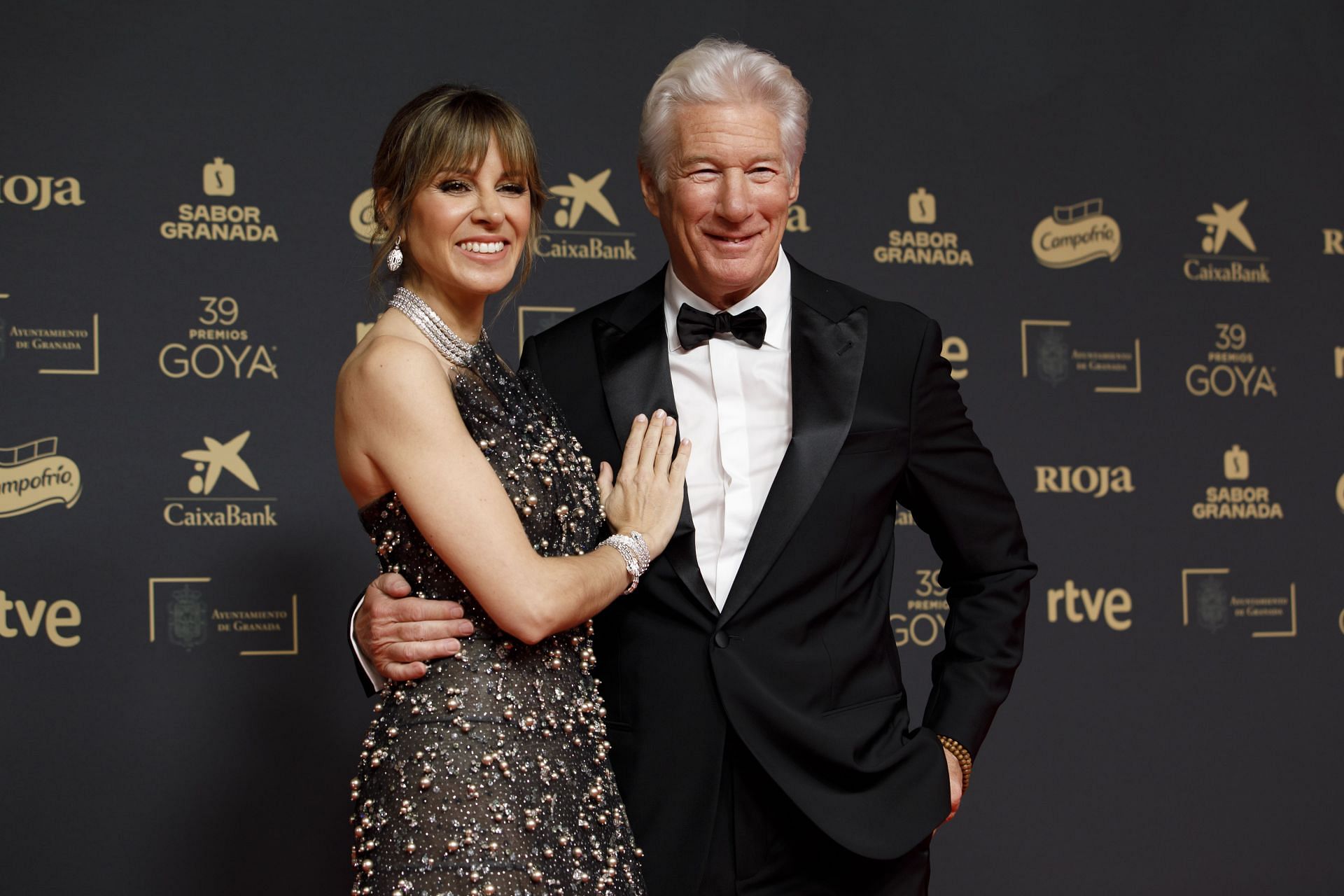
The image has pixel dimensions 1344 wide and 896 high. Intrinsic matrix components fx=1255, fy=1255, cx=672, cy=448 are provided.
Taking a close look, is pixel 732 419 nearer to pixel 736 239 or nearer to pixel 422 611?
pixel 736 239

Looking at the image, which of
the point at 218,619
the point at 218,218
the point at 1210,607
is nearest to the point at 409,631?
the point at 218,619

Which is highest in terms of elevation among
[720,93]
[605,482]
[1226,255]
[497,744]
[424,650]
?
[1226,255]

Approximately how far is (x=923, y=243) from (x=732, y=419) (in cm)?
222

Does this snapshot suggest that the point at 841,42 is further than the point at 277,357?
Yes

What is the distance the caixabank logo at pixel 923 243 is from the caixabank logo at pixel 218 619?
2061 mm

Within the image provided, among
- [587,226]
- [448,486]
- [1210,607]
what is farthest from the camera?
[1210,607]

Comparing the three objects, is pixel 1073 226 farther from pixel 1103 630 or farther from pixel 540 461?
pixel 540 461

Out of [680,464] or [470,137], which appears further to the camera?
[680,464]

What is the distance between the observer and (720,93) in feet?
6.39

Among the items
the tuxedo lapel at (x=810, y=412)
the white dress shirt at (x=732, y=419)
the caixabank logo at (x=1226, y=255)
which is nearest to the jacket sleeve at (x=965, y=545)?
the tuxedo lapel at (x=810, y=412)

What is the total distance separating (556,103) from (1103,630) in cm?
236

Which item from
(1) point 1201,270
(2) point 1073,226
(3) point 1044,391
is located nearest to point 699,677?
(3) point 1044,391

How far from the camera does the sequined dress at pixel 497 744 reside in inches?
60.7

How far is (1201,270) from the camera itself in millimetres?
4188
